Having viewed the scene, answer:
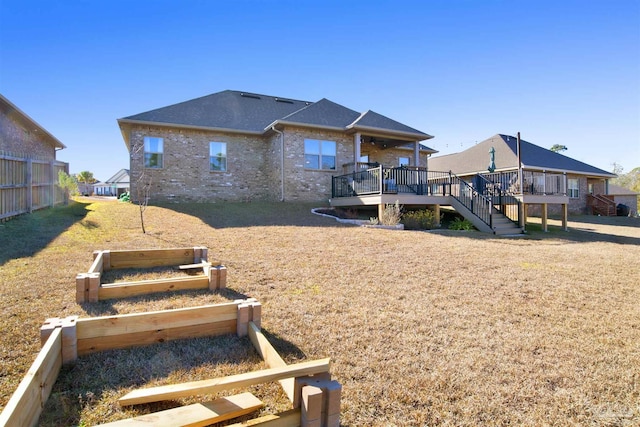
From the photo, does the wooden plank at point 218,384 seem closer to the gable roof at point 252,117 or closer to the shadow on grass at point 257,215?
the shadow on grass at point 257,215

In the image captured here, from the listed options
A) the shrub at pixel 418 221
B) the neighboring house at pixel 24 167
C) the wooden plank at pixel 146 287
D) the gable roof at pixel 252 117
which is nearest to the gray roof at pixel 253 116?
the gable roof at pixel 252 117

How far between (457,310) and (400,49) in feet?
38.9

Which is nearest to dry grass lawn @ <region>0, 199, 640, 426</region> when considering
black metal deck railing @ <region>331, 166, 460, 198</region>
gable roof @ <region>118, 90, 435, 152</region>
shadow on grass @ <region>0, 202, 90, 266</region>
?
shadow on grass @ <region>0, 202, 90, 266</region>

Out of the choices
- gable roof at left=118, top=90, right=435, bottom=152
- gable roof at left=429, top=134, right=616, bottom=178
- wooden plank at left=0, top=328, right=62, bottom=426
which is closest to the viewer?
wooden plank at left=0, top=328, right=62, bottom=426

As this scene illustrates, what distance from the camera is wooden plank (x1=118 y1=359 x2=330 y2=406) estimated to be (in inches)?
74.1

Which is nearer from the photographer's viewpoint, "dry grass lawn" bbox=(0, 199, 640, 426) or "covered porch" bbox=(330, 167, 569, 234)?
"dry grass lawn" bbox=(0, 199, 640, 426)

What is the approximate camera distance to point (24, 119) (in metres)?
12.8

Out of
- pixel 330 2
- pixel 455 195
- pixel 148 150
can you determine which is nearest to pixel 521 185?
pixel 455 195

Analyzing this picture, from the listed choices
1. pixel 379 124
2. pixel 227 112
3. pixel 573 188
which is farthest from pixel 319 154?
pixel 573 188

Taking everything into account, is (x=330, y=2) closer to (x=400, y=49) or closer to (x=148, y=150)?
(x=400, y=49)

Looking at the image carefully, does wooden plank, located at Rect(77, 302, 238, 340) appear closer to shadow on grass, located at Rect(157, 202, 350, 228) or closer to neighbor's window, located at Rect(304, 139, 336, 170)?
shadow on grass, located at Rect(157, 202, 350, 228)

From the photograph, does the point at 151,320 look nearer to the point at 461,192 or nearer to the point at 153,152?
the point at 461,192

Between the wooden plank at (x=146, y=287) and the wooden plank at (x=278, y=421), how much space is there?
2763 mm

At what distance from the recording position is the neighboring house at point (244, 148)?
46.4 feet
